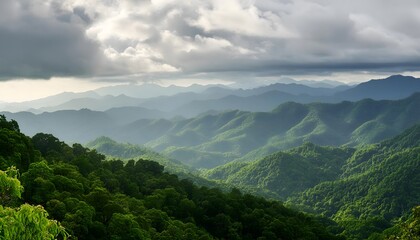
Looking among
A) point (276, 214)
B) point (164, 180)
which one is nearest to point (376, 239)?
point (276, 214)

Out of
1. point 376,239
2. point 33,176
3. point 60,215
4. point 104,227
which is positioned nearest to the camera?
point 60,215

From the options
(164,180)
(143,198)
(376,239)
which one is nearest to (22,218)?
(143,198)

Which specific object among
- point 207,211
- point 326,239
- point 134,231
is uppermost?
point 134,231

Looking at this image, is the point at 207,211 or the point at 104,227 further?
the point at 207,211

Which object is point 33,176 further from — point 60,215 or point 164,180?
point 164,180

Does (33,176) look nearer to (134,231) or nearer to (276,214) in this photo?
(134,231)

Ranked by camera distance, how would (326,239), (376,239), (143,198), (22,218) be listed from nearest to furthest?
(22,218) → (143,198) → (326,239) → (376,239)

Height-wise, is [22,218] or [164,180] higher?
[22,218]
